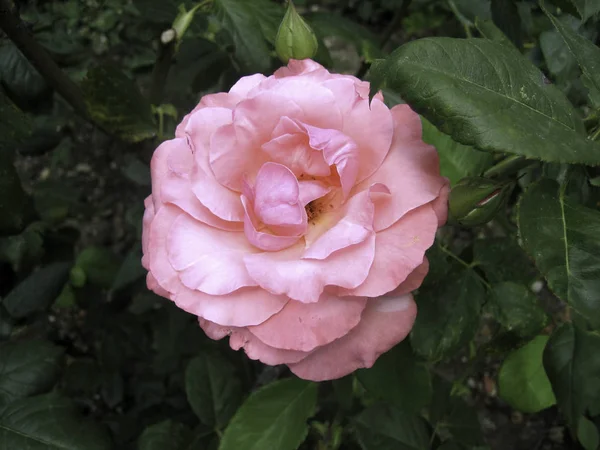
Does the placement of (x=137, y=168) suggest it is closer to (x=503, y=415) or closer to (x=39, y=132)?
(x=39, y=132)

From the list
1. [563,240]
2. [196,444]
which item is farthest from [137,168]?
[563,240]

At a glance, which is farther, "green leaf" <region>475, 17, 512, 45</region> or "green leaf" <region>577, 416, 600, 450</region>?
"green leaf" <region>577, 416, 600, 450</region>

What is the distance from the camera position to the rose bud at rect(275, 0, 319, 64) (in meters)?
0.69

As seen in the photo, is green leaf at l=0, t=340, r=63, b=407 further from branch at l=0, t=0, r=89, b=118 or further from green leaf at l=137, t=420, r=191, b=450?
branch at l=0, t=0, r=89, b=118

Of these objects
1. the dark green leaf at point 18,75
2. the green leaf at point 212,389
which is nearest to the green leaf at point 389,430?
the green leaf at point 212,389

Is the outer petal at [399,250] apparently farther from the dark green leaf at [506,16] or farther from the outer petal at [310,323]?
the dark green leaf at [506,16]

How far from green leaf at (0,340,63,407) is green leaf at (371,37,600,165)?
0.76 metres

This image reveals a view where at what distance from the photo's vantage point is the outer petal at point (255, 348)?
580 mm

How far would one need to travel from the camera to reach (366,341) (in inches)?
23.5

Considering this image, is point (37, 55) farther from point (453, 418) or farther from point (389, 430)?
point (453, 418)

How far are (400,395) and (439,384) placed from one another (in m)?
0.36

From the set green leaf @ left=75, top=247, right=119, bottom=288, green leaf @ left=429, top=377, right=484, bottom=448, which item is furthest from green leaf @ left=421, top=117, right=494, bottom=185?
green leaf @ left=75, top=247, right=119, bottom=288

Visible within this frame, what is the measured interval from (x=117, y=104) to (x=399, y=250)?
600 millimetres

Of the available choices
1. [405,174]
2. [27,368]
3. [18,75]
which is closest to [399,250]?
[405,174]
